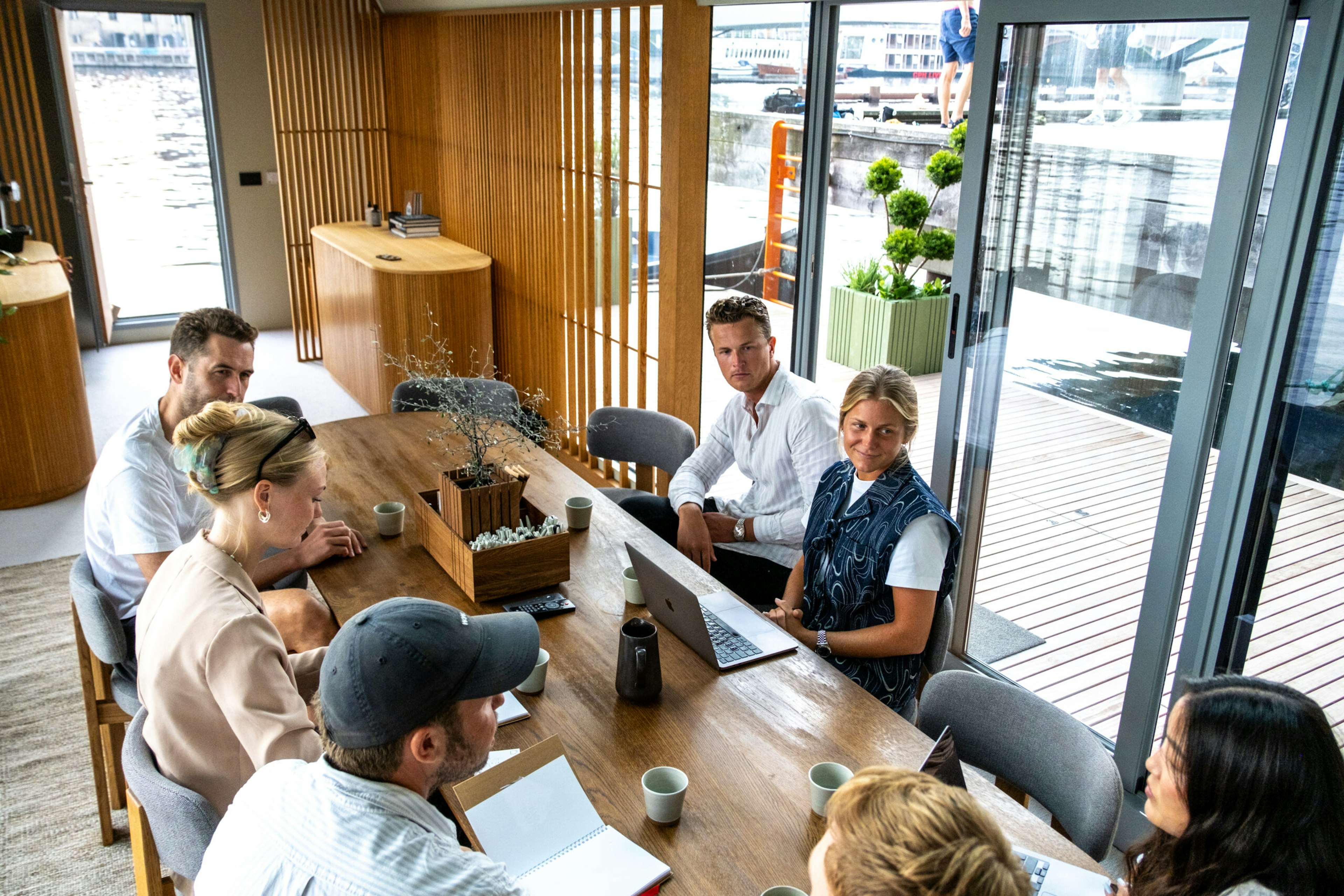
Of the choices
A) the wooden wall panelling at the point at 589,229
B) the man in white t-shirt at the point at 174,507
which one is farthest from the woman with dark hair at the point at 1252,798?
the wooden wall panelling at the point at 589,229

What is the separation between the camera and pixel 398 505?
10.4ft

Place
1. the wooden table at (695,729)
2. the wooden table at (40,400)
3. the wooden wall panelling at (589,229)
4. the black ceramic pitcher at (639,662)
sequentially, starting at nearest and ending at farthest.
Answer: the wooden table at (695,729) < the black ceramic pitcher at (639,662) < the wooden wall panelling at (589,229) < the wooden table at (40,400)

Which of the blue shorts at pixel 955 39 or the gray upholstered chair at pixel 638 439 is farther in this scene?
the blue shorts at pixel 955 39

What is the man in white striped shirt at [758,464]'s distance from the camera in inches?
135

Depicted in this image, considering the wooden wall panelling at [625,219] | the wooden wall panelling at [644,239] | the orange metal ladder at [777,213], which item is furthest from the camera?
the orange metal ladder at [777,213]

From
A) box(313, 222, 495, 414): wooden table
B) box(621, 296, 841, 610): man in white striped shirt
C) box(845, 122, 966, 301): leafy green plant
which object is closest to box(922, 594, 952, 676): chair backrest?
box(621, 296, 841, 610): man in white striped shirt

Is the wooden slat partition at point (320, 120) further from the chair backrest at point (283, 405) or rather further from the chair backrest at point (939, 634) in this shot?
the chair backrest at point (939, 634)

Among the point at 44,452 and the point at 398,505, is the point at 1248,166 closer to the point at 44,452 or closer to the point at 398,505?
the point at 398,505

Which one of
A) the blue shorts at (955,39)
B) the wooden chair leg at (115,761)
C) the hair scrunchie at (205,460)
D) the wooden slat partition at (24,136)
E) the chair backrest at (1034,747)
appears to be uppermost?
the blue shorts at (955,39)

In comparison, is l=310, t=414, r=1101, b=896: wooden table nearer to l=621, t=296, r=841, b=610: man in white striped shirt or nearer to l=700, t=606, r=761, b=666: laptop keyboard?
l=700, t=606, r=761, b=666: laptop keyboard

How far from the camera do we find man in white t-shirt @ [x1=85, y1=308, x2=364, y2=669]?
279cm

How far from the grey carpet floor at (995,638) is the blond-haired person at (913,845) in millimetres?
2654

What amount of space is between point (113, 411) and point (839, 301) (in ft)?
17.2

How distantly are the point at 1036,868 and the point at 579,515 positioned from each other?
178 cm
